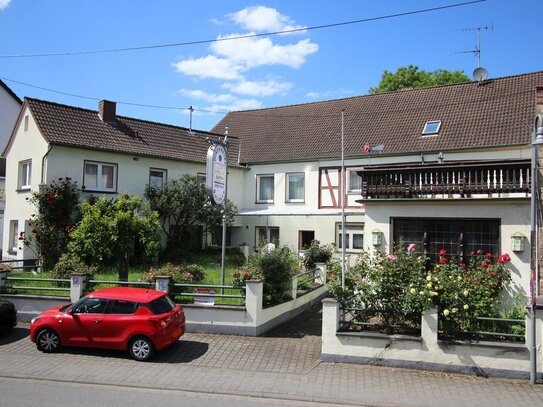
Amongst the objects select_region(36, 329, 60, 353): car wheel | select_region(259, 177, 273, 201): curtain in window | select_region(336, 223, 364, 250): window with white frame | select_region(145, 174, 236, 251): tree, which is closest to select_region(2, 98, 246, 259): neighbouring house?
select_region(145, 174, 236, 251): tree

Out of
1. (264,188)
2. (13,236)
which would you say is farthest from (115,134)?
(264,188)

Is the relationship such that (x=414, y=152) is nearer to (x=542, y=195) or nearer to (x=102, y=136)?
(x=542, y=195)

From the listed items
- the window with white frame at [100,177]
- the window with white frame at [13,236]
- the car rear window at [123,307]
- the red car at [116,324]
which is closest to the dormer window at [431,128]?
the window with white frame at [100,177]

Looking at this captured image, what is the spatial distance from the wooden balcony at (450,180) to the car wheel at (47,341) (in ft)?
27.9

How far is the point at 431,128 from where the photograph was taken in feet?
74.1

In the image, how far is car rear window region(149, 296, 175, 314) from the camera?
1030 cm

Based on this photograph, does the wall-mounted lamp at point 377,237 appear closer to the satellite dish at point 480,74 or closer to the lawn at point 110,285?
the lawn at point 110,285

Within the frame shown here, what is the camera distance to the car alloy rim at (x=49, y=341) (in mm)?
10773

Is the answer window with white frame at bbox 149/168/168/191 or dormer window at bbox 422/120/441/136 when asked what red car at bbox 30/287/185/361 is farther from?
dormer window at bbox 422/120/441/136

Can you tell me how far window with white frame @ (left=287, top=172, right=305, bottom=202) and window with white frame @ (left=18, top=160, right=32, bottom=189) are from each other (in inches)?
501

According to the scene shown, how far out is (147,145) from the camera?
23.4 m

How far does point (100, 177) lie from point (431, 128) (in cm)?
1569

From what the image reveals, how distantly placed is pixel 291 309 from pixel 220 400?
6013mm

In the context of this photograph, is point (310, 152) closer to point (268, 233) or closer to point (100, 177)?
point (268, 233)
